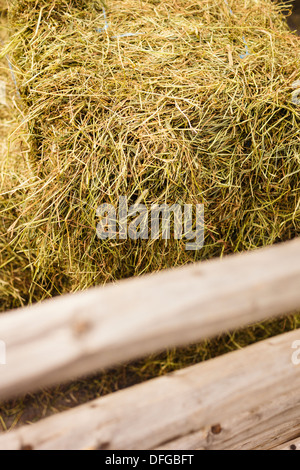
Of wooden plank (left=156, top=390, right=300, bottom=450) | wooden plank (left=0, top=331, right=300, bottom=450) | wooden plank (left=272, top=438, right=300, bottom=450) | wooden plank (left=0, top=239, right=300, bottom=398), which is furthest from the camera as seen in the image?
wooden plank (left=272, top=438, right=300, bottom=450)

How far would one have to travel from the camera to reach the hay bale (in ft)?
3.20

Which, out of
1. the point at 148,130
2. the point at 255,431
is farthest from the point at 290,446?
the point at 148,130

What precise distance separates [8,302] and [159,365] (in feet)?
2.02

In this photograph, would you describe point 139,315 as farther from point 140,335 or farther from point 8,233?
point 8,233

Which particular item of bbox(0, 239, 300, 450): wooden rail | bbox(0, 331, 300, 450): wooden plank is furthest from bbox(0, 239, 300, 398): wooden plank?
bbox(0, 331, 300, 450): wooden plank

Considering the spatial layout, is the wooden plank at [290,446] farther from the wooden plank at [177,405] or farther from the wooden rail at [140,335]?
the wooden rail at [140,335]

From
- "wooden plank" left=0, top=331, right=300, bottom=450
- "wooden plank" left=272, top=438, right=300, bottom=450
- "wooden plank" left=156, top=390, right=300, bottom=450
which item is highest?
"wooden plank" left=0, top=331, right=300, bottom=450

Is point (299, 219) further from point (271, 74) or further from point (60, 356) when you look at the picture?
point (60, 356)

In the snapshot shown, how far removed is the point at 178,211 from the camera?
996 millimetres

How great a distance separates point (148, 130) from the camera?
0.96 m

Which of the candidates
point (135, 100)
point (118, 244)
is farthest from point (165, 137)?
point (118, 244)

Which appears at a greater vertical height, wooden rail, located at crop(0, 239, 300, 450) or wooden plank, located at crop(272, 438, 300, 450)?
wooden rail, located at crop(0, 239, 300, 450)

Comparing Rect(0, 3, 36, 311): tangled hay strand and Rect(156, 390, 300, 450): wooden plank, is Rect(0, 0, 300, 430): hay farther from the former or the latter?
Rect(156, 390, 300, 450): wooden plank

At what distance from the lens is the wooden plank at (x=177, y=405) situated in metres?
0.67
